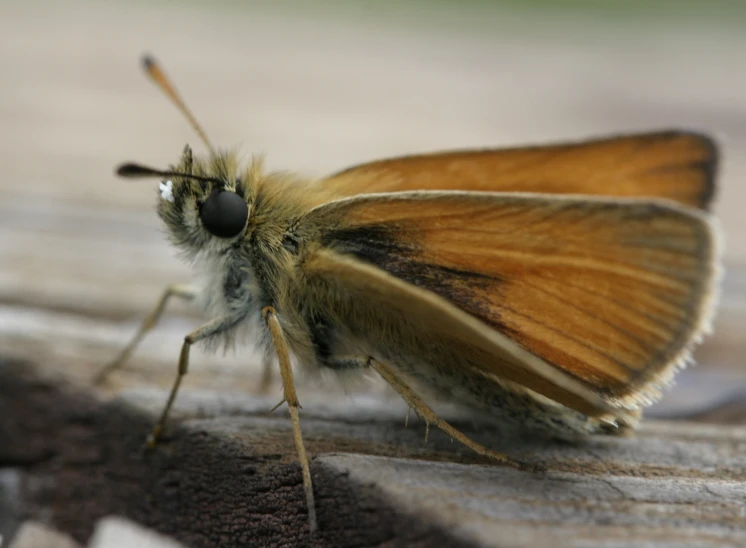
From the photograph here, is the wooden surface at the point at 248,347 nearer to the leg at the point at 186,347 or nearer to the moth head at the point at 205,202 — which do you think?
the leg at the point at 186,347

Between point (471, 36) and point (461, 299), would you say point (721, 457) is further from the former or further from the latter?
point (471, 36)

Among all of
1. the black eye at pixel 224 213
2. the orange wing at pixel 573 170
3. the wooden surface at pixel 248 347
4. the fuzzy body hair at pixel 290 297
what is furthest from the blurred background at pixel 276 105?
the black eye at pixel 224 213

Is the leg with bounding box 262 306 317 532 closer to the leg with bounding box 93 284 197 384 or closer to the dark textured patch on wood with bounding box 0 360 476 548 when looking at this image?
the dark textured patch on wood with bounding box 0 360 476 548

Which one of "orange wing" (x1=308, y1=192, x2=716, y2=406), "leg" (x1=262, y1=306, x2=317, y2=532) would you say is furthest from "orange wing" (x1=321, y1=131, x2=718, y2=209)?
"leg" (x1=262, y1=306, x2=317, y2=532)

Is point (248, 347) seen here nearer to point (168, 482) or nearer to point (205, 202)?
point (205, 202)

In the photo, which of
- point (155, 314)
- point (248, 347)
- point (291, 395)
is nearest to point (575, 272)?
point (291, 395)
